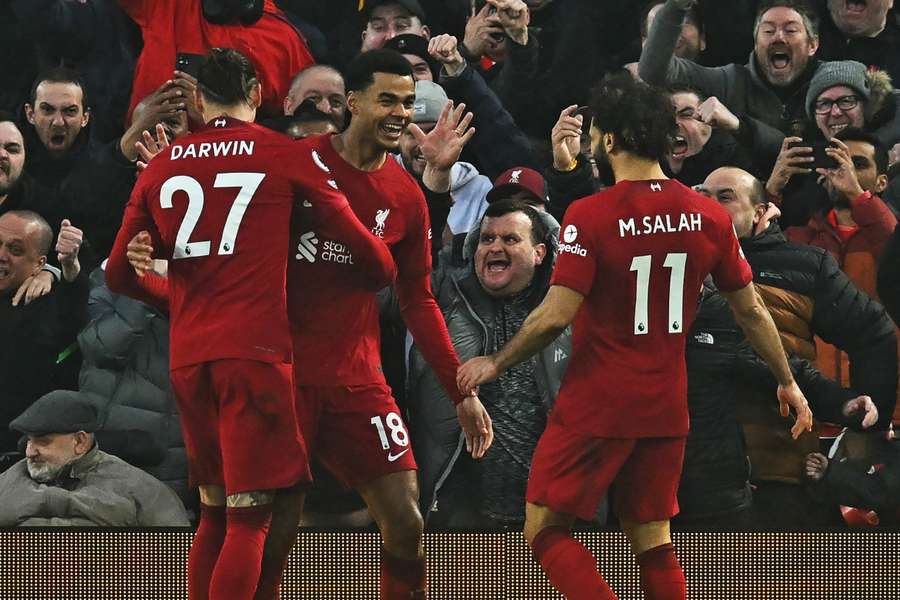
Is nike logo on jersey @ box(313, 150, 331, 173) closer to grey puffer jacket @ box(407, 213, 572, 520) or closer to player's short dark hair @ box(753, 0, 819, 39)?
grey puffer jacket @ box(407, 213, 572, 520)

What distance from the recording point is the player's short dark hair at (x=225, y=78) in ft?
17.1

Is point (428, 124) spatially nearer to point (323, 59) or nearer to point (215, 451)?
point (323, 59)

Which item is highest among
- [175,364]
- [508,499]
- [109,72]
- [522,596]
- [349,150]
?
[109,72]

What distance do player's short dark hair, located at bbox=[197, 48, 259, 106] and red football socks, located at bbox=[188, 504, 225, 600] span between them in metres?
1.35

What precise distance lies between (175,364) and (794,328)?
2.73m

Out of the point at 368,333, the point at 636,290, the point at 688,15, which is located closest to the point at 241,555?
the point at 368,333

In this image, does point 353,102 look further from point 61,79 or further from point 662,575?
point 61,79

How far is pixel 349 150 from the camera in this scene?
5.48 m

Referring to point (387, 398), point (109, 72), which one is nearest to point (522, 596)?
point (387, 398)

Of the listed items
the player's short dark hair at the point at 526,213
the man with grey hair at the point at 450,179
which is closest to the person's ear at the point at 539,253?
the player's short dark hair at the point at 526,213

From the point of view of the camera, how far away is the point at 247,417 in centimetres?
500

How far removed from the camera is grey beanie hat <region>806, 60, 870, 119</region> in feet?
23.3

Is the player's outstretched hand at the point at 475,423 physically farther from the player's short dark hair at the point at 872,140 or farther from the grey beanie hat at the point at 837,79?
the grey beanie hat at the point at 837,79

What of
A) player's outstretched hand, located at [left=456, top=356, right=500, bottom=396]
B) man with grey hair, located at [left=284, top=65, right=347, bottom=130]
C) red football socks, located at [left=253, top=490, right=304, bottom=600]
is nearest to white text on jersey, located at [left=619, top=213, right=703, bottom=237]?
player's outstretched hand, located at [left=456, top=356, right=500, bottom=396]
